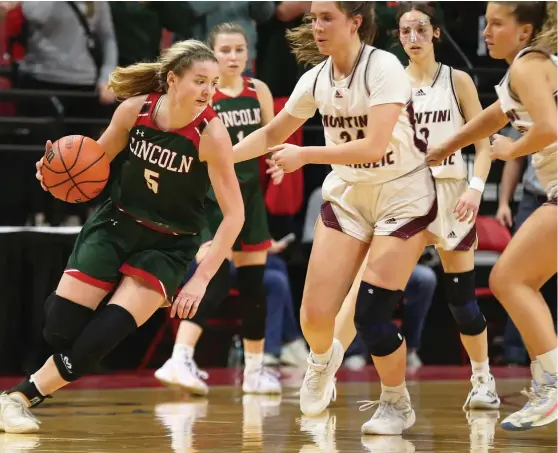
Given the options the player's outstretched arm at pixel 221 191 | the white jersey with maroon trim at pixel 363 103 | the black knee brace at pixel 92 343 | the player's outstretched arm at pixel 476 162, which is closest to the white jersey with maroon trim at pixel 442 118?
the player's outstretched arm at pixel 476 162

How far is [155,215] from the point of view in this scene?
443 cm

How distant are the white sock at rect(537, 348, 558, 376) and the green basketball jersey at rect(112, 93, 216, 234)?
1.53 meters

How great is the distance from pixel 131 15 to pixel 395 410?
4.24 metres

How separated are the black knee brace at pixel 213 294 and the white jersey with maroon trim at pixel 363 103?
6.16 feet

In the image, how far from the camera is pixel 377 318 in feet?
13.8

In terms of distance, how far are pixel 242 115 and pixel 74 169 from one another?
1.97 metres

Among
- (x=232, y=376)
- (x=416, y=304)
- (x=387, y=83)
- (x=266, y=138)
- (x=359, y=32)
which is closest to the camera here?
(x=387, y=83)

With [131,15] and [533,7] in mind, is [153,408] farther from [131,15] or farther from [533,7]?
[131,15]

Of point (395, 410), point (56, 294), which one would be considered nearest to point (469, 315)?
point (395, 410)

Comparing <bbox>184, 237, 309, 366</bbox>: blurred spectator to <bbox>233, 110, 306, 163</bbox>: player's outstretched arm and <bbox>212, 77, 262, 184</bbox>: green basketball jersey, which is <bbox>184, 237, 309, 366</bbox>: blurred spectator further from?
<bbox>233, 110, 306, 163</bbox>: player's outstretched arm

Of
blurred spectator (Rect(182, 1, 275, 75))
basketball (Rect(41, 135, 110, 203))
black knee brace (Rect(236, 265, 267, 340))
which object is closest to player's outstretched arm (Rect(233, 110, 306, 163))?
basketball (Rect(41, 135, 110, 203))

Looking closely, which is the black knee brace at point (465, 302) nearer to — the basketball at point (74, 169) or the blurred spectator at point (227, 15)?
the basketball at point (74, 169)

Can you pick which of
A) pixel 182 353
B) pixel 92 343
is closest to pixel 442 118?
pixel 182 353

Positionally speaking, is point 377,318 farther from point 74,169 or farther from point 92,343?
point 74,169
